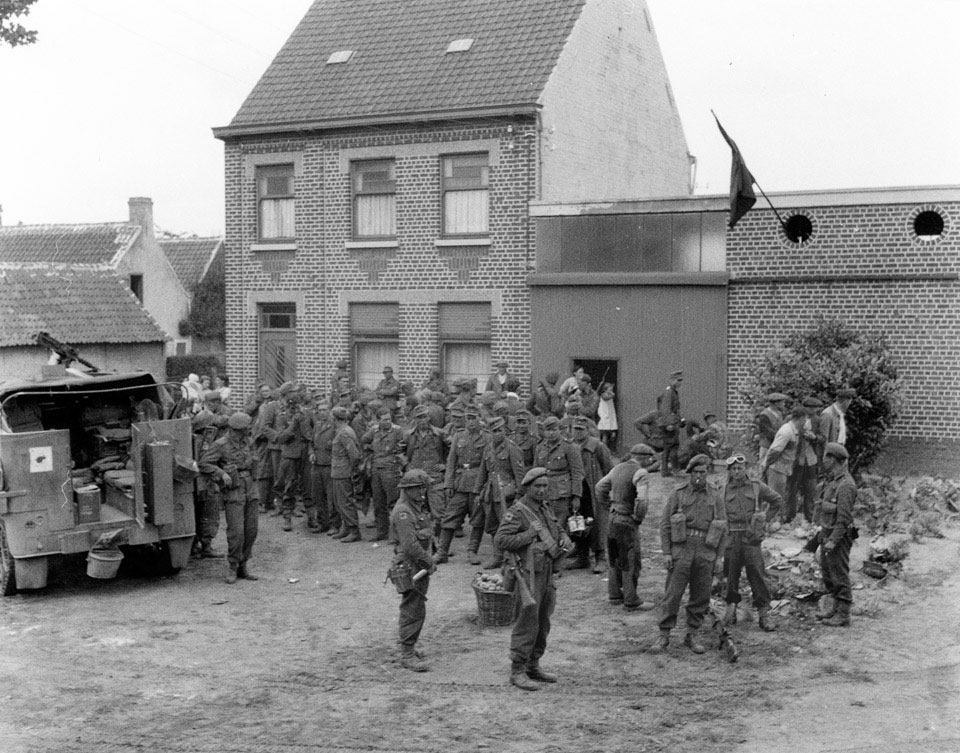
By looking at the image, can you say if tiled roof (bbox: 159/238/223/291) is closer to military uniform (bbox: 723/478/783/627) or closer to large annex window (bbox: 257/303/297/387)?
large annex window (bbox: 257/303/297/387)

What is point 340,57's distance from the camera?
24.1 meters

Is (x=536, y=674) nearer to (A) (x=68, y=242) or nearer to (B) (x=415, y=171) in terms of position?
(B) (x=415, y=171)

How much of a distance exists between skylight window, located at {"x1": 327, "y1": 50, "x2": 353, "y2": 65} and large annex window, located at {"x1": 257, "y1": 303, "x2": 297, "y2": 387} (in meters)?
5.31

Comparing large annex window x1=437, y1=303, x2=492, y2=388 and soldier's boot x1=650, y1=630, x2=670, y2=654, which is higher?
large annex window x1=437, y1=303, x2=492, y2=388

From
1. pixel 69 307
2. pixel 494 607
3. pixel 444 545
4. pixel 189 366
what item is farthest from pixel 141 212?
pixel 494 607

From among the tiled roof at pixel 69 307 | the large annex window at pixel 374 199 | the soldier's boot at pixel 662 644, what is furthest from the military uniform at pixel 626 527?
the tiled roof at pixel 69 307

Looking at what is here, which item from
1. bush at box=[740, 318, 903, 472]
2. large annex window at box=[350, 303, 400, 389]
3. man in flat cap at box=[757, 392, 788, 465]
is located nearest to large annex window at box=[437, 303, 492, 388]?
large annex window at box=[350, 303, 400, 389]

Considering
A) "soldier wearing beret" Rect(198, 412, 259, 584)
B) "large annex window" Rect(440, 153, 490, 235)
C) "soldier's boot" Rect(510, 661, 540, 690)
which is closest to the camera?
"soldier's boot" Rect(510, 661, 540, 690)

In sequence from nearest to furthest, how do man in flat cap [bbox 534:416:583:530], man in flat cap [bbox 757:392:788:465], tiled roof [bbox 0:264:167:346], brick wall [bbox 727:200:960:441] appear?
man in flat cap [bbox 534:416:583:530] → man in flat cap [bbox 757:392:788:465] → brick wall [bbox 727:200:960:441] → tiled roof [bbox 0:264:167:346]

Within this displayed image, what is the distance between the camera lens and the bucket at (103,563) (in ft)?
39.3

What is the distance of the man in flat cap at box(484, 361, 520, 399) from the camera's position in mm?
19594

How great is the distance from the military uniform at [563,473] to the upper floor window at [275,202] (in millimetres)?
12666

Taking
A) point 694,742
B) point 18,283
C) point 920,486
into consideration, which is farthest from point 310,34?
point 694,742

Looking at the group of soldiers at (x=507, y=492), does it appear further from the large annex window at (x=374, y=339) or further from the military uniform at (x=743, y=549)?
the large annex window at (x=374, y=339)
